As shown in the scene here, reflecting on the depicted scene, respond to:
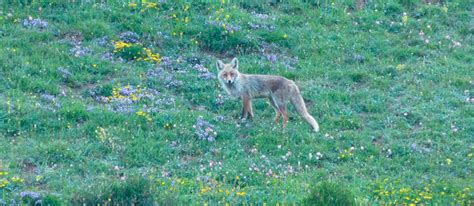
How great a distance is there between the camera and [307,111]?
15.8m

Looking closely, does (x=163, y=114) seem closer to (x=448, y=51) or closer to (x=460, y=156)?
(x=460, y=156)

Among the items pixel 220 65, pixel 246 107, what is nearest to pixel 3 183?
pixel 246 107

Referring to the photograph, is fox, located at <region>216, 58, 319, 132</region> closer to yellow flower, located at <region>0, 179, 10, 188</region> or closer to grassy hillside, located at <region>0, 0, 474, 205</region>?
grassy hillside, located at <region>0, 0, 474, 205</region>

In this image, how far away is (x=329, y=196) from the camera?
411 inches

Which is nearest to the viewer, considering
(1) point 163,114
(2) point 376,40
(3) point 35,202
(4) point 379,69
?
(3) point 35,202

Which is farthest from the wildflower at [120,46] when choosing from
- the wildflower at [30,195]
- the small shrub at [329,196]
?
the small shrub at [329,196]

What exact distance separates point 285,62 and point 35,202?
8.78 m

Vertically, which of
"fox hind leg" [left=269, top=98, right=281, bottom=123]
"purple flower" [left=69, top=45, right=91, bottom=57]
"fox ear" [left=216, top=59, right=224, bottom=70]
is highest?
"fox ear" [left=216, top=59, right=224, bottom=70]

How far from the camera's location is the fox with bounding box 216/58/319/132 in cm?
1525

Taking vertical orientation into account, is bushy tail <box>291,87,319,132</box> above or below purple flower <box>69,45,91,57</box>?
above

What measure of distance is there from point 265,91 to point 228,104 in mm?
1091

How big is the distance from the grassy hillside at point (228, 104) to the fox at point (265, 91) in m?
0.33

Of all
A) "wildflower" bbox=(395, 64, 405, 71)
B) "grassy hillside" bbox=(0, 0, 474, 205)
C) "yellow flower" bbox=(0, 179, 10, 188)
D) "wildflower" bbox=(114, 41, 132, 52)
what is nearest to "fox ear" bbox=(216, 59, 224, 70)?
"grassy hillside" bbox=(0, 0, 474, 205)

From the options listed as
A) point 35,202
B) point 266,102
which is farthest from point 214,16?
point 35,202
